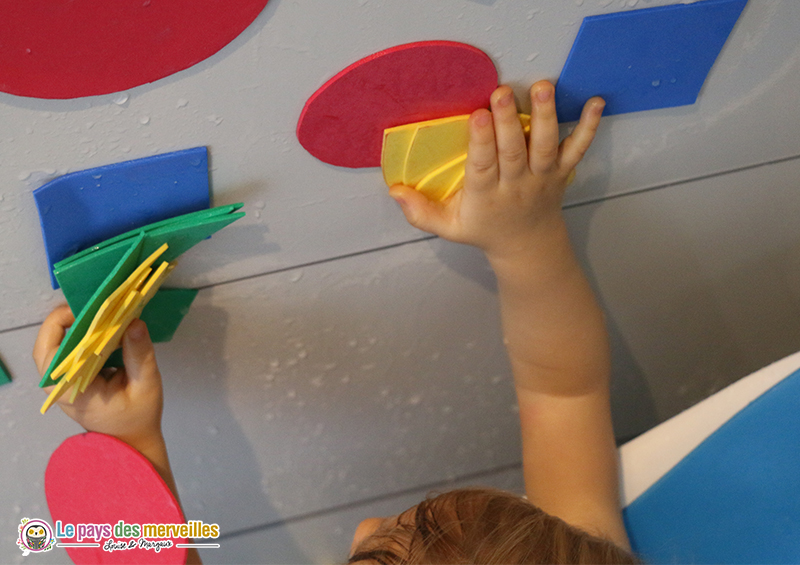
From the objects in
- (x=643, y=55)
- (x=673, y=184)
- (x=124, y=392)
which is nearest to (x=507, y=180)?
(x=643, y=55)

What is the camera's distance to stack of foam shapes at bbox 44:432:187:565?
48 centimetres

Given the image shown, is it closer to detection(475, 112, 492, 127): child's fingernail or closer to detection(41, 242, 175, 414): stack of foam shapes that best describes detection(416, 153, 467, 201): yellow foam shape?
detection(475, 112, 492, 127): child's fingernail

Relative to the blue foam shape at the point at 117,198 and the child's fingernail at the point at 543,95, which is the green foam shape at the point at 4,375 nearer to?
the blue foam shape at the point at 117,198

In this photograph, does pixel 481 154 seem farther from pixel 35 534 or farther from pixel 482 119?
pixel 35 534

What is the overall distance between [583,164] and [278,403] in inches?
15.9

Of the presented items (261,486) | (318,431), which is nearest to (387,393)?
(318,431)

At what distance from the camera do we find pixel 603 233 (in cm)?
63

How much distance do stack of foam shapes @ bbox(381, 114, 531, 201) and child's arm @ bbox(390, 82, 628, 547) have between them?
11 mm

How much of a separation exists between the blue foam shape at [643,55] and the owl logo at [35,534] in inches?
27.3

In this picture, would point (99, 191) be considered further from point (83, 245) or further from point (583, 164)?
point (583, 164)

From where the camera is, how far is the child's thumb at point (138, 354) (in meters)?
0.48

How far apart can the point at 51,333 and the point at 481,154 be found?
364mm

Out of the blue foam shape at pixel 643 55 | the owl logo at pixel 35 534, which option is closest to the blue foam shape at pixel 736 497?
the blue foam shape at pixel 643 55

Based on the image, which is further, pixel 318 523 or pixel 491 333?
pixel 318 523
